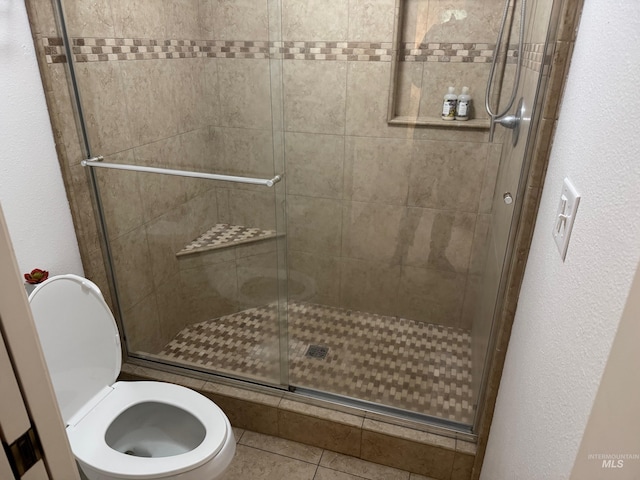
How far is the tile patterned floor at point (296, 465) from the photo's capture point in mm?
1738

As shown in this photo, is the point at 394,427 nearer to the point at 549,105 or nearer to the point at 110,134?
the point at 549,105

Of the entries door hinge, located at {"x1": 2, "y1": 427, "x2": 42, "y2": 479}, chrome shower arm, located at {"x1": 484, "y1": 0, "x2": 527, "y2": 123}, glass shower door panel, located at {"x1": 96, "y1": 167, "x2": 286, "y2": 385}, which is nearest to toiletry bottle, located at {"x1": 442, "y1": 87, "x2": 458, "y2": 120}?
chrome shower arm, located at {"x1": 484, "y1": 0, "x2": 527, "y2": 123}

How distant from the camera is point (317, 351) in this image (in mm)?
2172

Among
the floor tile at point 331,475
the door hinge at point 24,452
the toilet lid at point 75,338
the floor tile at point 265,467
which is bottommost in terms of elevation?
the floor tile at point 265,467

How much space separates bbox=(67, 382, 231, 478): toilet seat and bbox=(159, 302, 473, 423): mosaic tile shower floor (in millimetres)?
470

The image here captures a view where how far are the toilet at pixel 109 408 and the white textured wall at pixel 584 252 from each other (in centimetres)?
88

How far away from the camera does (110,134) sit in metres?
1.81

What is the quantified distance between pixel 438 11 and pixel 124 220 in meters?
1.61

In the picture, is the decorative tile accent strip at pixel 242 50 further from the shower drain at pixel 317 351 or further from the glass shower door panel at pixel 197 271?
the shower drain at pixel 317 351

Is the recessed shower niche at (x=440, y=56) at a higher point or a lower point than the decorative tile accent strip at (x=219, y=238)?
higher

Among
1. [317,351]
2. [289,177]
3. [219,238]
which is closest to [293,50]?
[289,177]

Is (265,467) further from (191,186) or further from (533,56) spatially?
(533,56)

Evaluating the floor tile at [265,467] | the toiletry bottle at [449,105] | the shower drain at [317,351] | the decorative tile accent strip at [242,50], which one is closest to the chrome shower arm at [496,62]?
the toiletry bottle at [449,105]

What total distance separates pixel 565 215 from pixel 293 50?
1.59m
